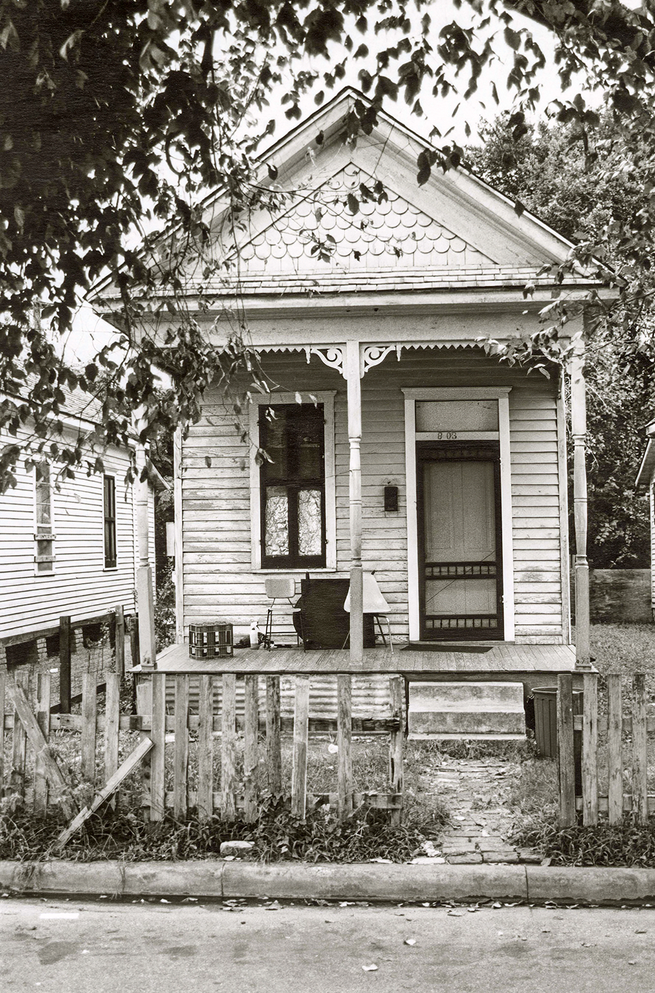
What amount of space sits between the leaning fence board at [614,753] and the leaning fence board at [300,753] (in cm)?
191

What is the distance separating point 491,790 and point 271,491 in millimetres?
5974

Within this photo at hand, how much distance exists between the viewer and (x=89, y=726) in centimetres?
649

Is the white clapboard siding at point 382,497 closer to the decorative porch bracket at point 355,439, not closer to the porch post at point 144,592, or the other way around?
the decorative porch bracket at point 355,439

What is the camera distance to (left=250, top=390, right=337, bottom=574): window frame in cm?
1288

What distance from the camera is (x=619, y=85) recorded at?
5.56 m

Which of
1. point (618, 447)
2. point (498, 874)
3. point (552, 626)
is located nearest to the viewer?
point (498, 874)

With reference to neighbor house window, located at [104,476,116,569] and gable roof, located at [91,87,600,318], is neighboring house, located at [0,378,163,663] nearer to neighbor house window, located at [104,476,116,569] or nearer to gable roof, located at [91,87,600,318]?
neighbor house window, located at [104,476,116,569]

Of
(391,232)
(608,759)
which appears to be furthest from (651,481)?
(608,759)

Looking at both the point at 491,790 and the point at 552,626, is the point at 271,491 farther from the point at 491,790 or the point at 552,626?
the point at 491,790

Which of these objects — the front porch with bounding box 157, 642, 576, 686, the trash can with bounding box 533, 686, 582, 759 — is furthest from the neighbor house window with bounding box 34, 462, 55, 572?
the trash can with bounding box 533, 686, 582, 759

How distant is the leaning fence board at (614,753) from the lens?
608 cm

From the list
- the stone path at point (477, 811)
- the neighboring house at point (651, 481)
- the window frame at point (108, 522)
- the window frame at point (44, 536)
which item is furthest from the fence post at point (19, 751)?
the neighboring house at point (651, 481)

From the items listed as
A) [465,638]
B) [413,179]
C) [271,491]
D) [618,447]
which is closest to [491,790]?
[465,638]

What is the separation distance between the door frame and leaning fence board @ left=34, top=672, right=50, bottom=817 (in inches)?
265
